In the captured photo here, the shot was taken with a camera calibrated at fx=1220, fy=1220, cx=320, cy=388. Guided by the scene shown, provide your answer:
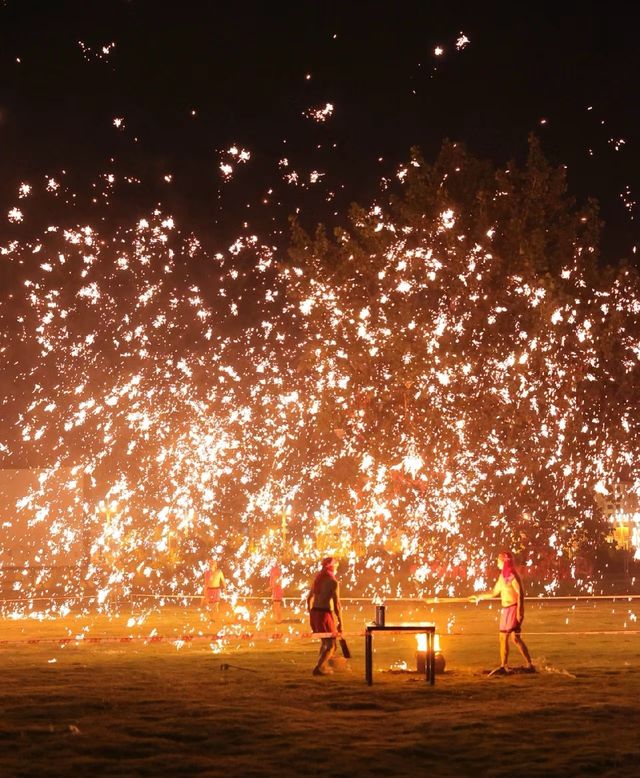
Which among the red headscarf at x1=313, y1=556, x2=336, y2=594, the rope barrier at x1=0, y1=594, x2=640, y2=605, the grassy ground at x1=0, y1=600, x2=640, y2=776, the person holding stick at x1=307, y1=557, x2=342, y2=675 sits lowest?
the grassy ground at x1=0, y1=600, x2=640, y2=776

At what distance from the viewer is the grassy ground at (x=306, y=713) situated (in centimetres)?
995

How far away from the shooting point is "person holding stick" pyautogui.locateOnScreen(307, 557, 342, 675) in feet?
54.5

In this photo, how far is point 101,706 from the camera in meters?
13.4

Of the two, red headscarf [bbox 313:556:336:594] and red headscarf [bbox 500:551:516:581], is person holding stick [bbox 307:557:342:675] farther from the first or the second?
red headscarf [bbox 500:551:516:581]

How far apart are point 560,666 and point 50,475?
50.1 m

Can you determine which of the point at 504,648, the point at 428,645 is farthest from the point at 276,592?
the point at 428,645

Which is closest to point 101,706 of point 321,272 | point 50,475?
point 321,272

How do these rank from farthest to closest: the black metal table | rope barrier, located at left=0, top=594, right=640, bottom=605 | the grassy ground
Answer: rope barrier, located at left=0, top=594, right=640, bottom=605 → the black metal table → the grassy ground

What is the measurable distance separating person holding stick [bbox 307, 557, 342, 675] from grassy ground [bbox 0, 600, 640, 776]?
1.51 ft

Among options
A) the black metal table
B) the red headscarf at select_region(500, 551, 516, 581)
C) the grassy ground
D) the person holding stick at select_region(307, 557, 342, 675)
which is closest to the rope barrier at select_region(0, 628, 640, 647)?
the grassy ground

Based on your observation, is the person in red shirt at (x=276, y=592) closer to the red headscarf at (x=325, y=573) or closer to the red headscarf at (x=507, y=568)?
the red headscarf at (x=325, y=573)

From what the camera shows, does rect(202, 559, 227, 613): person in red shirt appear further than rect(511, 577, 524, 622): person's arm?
Yes

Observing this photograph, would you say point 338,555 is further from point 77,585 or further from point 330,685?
point 330,685

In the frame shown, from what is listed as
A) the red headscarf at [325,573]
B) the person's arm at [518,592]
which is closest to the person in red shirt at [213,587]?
the red headscarf at [325,573]
